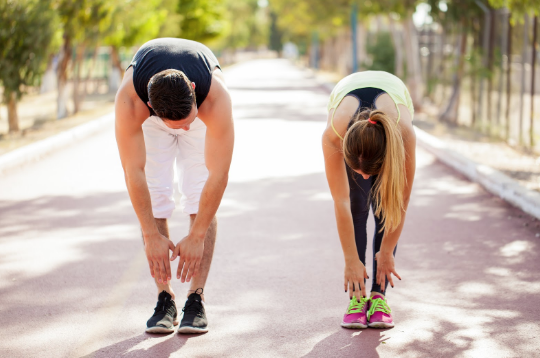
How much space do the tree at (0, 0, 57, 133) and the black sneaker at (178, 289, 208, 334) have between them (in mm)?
10304

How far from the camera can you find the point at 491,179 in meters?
8.36

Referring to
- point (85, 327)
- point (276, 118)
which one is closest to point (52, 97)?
point (276, 118)

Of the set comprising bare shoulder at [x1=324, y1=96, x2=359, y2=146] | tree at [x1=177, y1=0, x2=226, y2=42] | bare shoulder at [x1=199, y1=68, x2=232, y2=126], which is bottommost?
bare shoulder at [x1=324, y1=96, x2=359, y2=146]

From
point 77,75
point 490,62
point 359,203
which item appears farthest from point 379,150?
point 77,75

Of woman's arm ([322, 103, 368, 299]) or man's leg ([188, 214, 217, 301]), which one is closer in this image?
woman's arm ([322, 103, 368, 299])

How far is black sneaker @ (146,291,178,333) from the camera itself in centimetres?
406

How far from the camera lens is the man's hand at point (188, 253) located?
3.81 metres

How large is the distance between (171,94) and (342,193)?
1.10 m

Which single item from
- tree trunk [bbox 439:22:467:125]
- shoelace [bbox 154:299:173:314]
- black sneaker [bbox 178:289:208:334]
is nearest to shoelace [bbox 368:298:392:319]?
black sneaker [bbox 178:289:208:334]

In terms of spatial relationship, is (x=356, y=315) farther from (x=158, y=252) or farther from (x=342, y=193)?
(x=158, y=252)

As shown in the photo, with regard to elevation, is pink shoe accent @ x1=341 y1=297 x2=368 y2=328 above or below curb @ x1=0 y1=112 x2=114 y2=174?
below

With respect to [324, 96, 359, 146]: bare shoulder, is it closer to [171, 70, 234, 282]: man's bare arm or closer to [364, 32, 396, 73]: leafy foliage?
[171, 70, 234, 282]: man's bare arm

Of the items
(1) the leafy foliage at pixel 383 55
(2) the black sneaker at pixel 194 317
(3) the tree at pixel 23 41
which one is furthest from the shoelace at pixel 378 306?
(1) the leafy foliage at pixel 383 55

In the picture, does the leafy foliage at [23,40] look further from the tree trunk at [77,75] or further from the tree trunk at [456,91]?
the tree trunk at [456,91]
